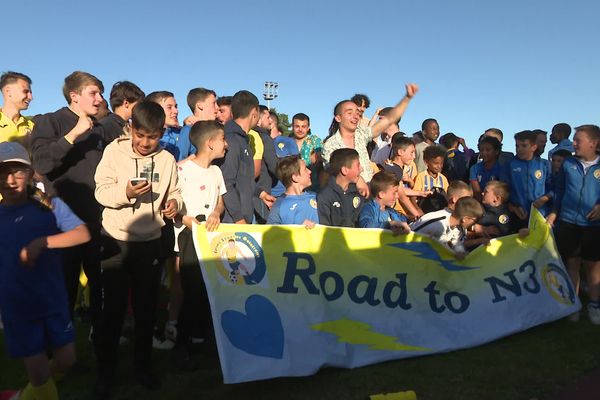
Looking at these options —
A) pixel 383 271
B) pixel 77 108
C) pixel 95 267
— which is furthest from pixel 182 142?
pixel 383 271

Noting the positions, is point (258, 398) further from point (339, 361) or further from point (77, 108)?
point (77, 108)

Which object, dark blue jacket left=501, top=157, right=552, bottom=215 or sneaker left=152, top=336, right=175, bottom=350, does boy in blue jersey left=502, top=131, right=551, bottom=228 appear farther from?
sneaker left=152, top=336, right=175, bottom=350

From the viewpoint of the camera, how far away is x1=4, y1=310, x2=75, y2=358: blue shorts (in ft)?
9.06

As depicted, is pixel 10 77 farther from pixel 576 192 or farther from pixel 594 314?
pixel 594 314

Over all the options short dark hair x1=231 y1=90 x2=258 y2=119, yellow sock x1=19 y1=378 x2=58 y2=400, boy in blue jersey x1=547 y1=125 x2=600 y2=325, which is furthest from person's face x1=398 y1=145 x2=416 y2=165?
yellow sock x1=19 y1=378 x2=58 y2=400

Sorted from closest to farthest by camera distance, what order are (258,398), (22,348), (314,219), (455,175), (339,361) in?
(22,348), (258,398), (339,361), (314,219), (455,175)

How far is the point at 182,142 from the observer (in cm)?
530

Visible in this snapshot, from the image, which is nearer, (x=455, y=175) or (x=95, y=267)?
(x=95, y=267)

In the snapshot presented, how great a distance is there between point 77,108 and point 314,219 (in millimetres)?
2428

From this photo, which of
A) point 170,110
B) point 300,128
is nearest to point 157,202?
point 170,110

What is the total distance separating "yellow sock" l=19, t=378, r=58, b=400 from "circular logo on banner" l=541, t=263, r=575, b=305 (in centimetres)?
481

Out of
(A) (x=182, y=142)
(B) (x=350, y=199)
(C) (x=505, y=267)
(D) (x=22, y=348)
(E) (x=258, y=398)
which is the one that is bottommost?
(E) (x=258, y=398)

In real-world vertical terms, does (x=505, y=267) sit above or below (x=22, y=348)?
below

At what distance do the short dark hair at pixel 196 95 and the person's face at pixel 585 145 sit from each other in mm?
4406
